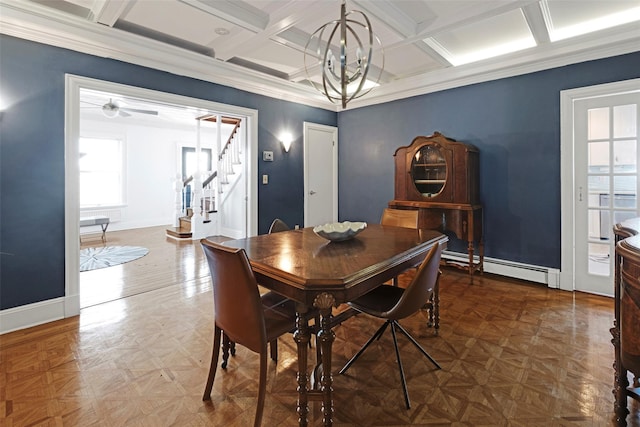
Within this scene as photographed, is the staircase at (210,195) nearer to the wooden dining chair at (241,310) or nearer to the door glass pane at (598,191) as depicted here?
the wooden dining chair at (241,310)

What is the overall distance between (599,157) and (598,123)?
0.34m

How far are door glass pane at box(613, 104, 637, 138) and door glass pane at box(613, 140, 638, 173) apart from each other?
76 millimetres

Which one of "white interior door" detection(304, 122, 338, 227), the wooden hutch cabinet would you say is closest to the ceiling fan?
"white interior door" detection(304, 122, 338, 227)

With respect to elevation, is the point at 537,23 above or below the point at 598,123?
above

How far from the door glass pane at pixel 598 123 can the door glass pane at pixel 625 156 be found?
0.50 feet

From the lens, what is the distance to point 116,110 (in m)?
5.42

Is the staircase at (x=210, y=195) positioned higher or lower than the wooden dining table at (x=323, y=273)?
higher

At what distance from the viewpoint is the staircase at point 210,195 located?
6379 millimetres

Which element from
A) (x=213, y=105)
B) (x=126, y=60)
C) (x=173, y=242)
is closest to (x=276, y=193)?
(x=213, y=105)

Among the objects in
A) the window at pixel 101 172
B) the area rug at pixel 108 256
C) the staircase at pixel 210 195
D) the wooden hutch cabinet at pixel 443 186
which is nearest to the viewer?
the wooden hutch cabinet at pixel 443 186

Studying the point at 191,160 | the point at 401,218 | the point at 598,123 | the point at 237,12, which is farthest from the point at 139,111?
the point at 598,123

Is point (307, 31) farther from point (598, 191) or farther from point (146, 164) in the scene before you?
point (146, 164)

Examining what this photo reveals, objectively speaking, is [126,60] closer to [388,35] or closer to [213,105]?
[213,105]

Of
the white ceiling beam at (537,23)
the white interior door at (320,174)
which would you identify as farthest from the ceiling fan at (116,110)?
the white ceiling beam at (537,23)
